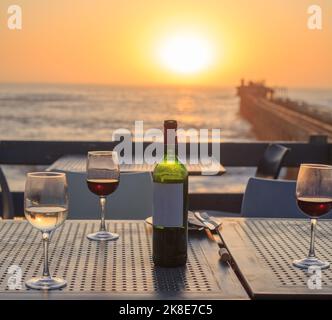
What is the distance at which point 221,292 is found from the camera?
1.51 m

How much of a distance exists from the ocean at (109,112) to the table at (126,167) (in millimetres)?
20469

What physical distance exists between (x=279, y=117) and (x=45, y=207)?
3235 centimetres

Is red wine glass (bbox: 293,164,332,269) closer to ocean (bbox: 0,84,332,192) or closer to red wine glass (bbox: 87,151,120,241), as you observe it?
red wine glass (bbox: 87,151,120,241)

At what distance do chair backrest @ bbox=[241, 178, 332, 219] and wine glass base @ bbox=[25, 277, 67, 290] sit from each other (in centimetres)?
161

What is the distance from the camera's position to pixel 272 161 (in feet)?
15.6

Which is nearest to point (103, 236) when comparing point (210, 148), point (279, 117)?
point (210, 148)

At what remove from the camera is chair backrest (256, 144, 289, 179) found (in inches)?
183

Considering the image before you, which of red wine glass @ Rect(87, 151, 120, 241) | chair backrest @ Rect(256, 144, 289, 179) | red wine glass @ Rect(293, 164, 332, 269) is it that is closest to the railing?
chair backrest @ Rect(256, 144, 289, 179)

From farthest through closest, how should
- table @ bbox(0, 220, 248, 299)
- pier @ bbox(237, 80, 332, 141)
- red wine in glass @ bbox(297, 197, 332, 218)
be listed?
pier @ bbox(237, 80, 332, 141) → red wine in glass @ bbox(297, 197, 332, 218) → table @ bbox(0, 220, 248, 299)

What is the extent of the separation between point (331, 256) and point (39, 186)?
2.70 ft

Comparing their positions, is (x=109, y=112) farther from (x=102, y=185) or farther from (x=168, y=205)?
(x=168, y=205)

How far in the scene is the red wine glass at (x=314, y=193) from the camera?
1.80 meters

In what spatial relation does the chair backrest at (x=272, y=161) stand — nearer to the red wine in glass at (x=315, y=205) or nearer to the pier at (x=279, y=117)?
the red wine in glass at (x=315, y=205)

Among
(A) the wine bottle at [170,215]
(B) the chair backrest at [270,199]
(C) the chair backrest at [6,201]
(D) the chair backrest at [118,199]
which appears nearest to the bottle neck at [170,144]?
(A) the wine bottle at [170,215]
